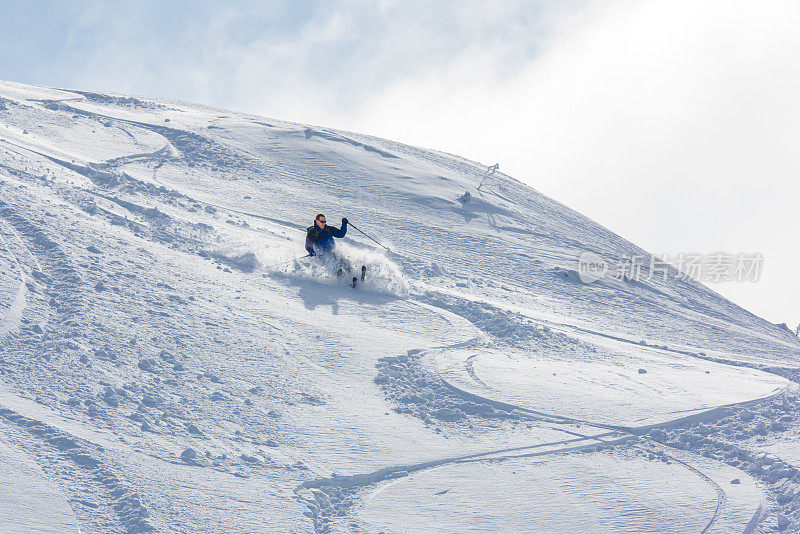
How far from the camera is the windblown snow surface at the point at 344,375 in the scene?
5875 millimetres

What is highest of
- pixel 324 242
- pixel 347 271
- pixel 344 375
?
pixel 324 242

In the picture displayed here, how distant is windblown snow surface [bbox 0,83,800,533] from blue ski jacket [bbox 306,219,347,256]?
311 mm

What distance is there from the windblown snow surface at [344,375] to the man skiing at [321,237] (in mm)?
319

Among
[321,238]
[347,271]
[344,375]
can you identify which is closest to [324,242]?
[321,238]

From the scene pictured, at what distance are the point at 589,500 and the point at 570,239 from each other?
29.5 ft

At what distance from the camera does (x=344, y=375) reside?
7.89m

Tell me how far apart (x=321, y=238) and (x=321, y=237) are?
0.02 metres

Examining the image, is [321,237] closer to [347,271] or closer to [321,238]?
[321,238]

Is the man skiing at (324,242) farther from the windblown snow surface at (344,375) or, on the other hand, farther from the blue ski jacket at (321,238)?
the windblown snow surface at (344,375)

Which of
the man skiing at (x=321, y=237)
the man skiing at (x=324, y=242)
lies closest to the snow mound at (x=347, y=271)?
the man skiing at (x=324, y=242)

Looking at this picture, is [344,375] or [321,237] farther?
[321,237]

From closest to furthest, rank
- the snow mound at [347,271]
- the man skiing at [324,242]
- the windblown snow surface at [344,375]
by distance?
the windblown snow surface at [344,375] → the snow mound at [347,271] → the man skiing at [324,242]

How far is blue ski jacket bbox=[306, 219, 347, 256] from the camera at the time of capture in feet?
35.7

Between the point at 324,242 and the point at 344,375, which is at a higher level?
the point at 324,242
